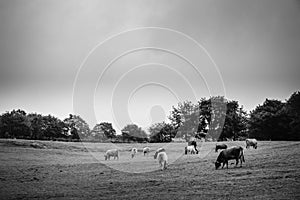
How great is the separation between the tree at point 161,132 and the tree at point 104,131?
26689 millimetres

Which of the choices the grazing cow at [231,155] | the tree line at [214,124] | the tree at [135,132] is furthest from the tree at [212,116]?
the grazing cow at [231,155]

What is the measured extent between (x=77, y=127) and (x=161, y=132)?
3790cm

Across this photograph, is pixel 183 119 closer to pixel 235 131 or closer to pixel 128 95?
pixel 235 131

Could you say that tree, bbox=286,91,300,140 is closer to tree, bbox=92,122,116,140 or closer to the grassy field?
the grassy field

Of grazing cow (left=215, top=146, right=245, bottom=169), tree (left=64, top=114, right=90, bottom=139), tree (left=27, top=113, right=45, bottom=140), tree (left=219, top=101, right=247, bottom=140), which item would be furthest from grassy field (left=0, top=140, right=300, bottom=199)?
tree (left=64, top=114, right=90, bottom=139)

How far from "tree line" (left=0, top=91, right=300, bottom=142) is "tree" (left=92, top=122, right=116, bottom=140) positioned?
13016 mm

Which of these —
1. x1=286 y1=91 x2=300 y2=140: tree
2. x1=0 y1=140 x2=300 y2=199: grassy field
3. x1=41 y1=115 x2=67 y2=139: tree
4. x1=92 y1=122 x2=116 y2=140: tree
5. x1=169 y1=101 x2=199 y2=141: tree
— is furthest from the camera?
x1=92 y1=122 x2=116 y2=140: tree

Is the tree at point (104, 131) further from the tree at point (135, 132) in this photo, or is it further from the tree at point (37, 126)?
the tree at point (135, 132)

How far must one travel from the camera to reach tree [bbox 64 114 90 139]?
11754 cm

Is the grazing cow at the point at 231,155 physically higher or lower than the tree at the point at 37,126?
lower

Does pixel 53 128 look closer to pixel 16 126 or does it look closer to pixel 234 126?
pixel 16 126

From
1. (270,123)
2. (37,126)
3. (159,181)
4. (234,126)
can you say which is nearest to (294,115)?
(270,123)

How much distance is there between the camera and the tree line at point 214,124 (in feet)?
260

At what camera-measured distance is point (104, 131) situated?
12850 cm
